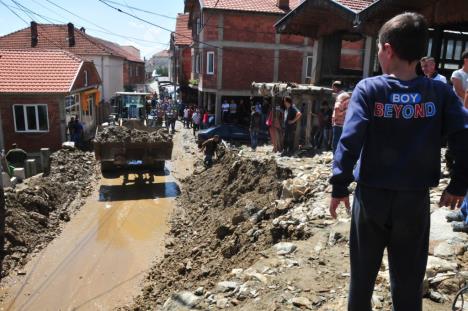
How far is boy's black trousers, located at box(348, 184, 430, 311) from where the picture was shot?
2.36 metres

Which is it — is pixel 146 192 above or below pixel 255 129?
below

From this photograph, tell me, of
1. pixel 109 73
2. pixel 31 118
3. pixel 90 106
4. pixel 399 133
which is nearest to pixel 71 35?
pixel 109 73

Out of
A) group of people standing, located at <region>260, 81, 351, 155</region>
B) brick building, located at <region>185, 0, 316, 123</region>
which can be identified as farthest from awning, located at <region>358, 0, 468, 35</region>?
brick building, located at <region>185, 0, 316, 123</region>

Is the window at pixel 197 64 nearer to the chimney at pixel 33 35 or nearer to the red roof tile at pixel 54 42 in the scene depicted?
the red roof tile at pixel 54 42

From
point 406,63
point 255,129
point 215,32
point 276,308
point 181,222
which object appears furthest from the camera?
point 215,32

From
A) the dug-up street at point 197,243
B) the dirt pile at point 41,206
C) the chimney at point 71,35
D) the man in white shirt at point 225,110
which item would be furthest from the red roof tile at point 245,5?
the chimney at point 71,35

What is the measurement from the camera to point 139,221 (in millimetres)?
12086

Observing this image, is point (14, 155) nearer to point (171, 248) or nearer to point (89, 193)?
point (89, 193)

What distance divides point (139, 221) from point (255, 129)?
242 inches

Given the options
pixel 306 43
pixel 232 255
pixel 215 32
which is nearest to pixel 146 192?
pixel 232 255

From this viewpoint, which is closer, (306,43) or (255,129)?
(255,129)

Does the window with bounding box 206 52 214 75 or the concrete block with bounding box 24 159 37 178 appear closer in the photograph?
the concrete block with bounding box 24 159 37 178

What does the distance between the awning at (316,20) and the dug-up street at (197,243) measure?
201 inches

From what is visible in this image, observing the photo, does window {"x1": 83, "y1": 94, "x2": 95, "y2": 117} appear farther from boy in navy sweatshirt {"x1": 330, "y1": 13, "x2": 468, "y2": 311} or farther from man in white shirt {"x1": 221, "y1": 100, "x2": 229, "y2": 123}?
boy in navy sweatshirt {"x1": 330, "y1": 13, "x2": 468, "y2": 311}
